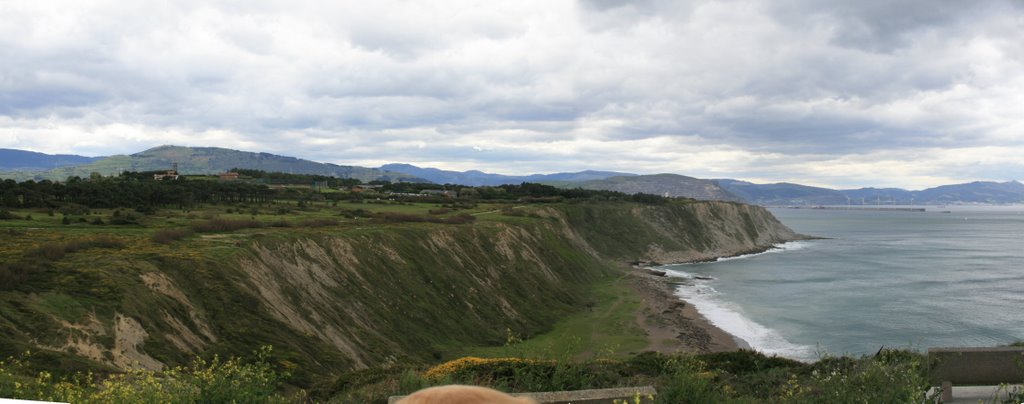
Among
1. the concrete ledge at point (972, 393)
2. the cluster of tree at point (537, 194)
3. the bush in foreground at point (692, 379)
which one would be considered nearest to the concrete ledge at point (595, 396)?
the bush in foreground at point (692, 379)

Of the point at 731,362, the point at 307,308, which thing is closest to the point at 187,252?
the point at 307,308

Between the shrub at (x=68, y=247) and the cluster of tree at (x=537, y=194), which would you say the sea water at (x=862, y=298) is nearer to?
the cluster of tree at (x=537, y=194)

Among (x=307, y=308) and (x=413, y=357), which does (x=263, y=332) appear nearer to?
(x=307, y=308)

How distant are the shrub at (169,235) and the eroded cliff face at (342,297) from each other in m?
3.20

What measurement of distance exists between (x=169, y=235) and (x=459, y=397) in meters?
43.5

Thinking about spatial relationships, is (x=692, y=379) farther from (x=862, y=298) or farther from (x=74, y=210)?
(x=862, y=298)

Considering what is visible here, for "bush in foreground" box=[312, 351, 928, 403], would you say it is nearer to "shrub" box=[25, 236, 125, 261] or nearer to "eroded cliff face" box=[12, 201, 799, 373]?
"eroded cliff face" box=[12, 201, 799, 373]

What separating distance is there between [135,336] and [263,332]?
6429 millimetres

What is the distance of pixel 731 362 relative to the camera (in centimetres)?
2167

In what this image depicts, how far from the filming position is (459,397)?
2.66 m

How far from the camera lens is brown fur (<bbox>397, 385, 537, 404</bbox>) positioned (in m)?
2.63

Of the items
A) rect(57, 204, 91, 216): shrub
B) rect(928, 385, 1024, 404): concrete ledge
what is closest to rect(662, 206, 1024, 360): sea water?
rect(928, 385, 1024, 404): concrete ledge

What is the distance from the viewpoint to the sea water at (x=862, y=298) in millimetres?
50875

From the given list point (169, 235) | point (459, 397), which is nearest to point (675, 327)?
point (169, 235)
